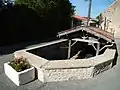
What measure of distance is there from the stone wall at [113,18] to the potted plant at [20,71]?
57.8 ft

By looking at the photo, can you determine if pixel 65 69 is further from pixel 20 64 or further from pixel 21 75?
pixel 20 64

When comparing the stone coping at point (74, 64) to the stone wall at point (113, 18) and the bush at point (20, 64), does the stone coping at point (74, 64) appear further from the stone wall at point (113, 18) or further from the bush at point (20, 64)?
the stone wall at point (113, 18)

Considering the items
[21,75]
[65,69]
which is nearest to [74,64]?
[65,69]

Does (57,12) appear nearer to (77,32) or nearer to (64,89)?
(77,32)

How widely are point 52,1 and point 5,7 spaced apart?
4.94 metres

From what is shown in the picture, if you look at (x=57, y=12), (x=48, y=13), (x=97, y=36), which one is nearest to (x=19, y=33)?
(x=48, y=13)

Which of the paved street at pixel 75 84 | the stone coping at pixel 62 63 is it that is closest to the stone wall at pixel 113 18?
the stone coping at pixel 62 63

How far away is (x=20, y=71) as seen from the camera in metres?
9.29

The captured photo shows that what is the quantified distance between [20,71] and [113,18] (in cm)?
1889

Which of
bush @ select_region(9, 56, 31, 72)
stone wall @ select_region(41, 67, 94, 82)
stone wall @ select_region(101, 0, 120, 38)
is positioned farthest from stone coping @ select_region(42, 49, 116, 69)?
Answer: stone wall @ select_region(101, 0, 120, 38)

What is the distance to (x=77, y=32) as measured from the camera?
13.1 m

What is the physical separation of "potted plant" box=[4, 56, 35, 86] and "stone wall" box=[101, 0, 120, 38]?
17.6 m

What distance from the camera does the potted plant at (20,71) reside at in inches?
359

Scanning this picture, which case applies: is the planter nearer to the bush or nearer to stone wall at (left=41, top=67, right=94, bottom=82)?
the bush
